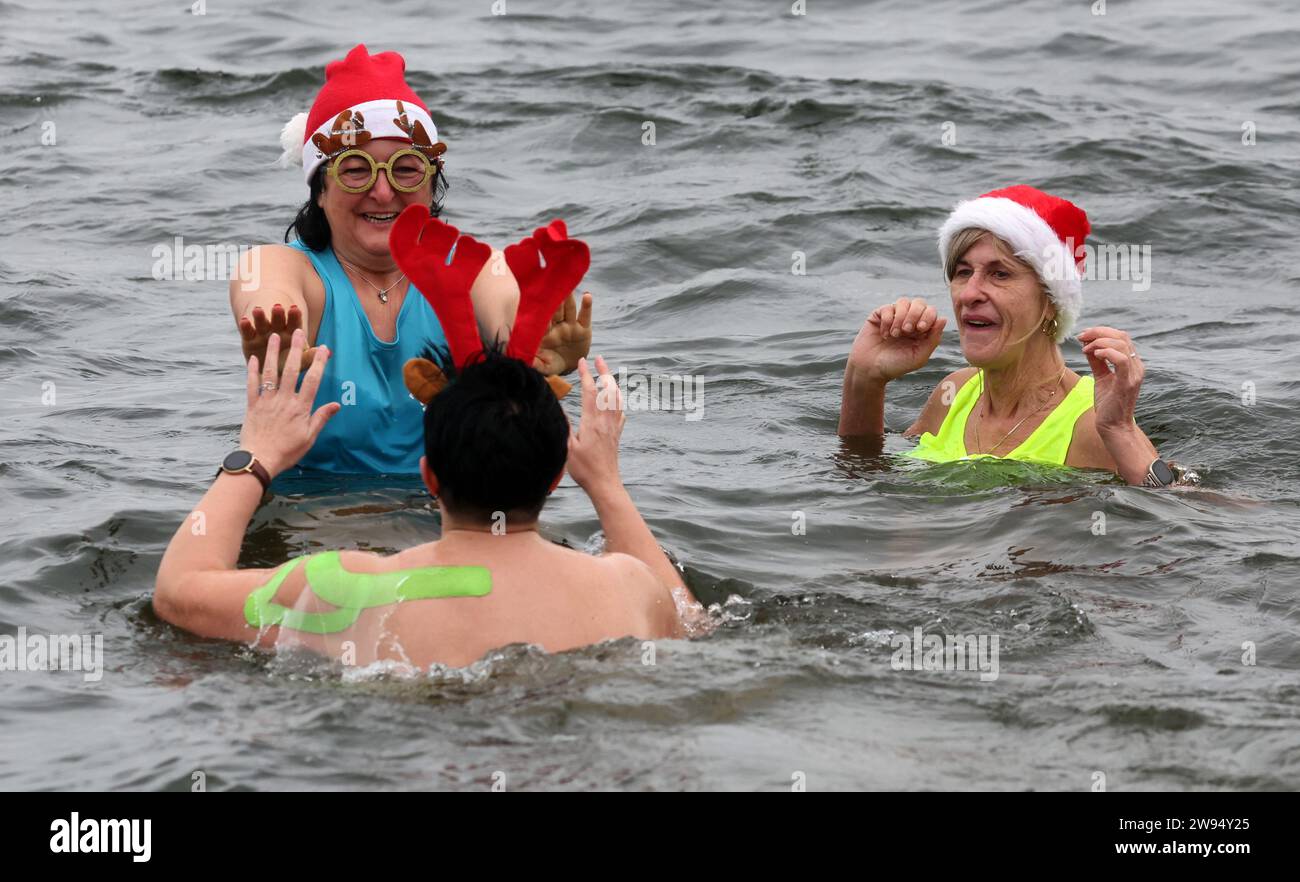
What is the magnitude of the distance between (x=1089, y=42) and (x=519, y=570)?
13513mm

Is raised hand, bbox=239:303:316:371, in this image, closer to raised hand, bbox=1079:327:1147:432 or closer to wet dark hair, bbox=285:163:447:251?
wet dark hair, bbox=285:163:447:251

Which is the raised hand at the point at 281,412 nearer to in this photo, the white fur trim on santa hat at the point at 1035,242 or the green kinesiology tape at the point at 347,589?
the green kinesiology tape at the point at 347,589

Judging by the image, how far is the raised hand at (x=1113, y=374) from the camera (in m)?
6.13

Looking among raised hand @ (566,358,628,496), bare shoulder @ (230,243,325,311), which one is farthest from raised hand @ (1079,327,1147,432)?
bare shoulder @ (230,243,325,311)

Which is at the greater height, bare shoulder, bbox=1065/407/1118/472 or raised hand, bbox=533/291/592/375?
raised hand, bbox=533/291/592/375

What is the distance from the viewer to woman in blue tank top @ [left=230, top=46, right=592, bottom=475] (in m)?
6.38

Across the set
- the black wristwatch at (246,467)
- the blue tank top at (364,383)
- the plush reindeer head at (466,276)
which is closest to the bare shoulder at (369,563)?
the black wristwatch at (246,467)

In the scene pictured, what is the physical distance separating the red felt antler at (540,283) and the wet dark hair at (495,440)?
0.51 meters

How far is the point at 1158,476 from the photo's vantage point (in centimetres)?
651

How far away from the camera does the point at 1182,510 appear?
21.5 ft

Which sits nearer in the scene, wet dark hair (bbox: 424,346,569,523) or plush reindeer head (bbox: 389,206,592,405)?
wet dark hair (bbox: 424,346,569,523)

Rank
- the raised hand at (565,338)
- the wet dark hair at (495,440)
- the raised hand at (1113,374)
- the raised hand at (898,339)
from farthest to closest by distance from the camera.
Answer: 1. the raised hand at (898,339)
2. the raised hand at (1113,374)
3. the raised hand at (565,338)
4. the wet dark hair at (495,440)

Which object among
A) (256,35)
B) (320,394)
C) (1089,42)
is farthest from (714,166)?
(320,394)

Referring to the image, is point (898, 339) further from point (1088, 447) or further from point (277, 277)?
point (277, 277)
